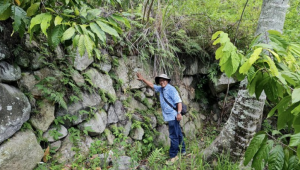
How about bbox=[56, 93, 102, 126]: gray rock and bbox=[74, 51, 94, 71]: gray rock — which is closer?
bbox=[56, 93, 102, 126]: gray rock

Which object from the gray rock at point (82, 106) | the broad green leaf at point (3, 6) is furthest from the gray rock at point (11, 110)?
the broad green leaf at point (3, 6)

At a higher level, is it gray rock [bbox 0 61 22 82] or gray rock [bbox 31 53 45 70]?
gray rock [bbox 31 53 45 70]

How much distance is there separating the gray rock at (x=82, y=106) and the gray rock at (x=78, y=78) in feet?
0.78

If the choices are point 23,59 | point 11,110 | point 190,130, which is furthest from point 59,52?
point 190,130

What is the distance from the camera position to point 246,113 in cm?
340

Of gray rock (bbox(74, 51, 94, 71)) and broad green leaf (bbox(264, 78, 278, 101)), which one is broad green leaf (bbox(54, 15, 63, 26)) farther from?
gray rock (bbox(74, 51, 94, 71))

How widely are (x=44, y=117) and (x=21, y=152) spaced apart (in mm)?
619

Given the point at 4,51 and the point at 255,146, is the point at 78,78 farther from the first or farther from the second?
the point at 255,146

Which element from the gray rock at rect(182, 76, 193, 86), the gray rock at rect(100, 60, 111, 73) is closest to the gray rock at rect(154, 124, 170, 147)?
the gray rock at rect(182, 76, 193, 86)

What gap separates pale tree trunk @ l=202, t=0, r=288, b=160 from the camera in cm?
314

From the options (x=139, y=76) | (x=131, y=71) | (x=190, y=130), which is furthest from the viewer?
(x=190, y=130)

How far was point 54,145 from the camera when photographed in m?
3.25

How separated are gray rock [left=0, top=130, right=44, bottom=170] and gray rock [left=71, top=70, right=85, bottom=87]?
1162mm

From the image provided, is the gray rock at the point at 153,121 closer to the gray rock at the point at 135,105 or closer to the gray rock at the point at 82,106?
the gray rock at the point at 135,105
